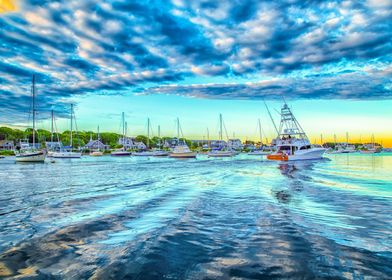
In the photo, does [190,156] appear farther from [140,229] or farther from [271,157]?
[140,229]

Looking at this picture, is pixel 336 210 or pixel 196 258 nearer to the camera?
pixel 196 258

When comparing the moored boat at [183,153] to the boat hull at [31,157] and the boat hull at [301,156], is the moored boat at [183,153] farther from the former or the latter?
the boat hull at [31,157]

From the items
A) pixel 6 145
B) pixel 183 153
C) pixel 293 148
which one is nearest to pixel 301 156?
pixel 293 148

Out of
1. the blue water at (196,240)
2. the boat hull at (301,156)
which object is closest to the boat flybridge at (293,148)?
the boat hull at (301,156)

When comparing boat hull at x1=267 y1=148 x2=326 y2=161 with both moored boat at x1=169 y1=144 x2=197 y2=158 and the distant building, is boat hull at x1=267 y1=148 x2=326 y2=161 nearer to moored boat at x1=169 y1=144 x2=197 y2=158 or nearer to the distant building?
moored boat at x1=169 y1=144 x2=197 y2=158

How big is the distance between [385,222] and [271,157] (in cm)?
5422

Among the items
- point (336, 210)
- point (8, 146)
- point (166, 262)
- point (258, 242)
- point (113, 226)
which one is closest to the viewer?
point (166, 262)

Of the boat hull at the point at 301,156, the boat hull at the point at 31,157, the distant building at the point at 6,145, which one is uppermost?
the distant building at the point at 6,145

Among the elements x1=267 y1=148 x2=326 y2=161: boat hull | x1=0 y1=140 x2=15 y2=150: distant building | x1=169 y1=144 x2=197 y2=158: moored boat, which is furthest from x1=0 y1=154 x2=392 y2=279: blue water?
x1=0 y1=140 x2=15 y2=150: distant building

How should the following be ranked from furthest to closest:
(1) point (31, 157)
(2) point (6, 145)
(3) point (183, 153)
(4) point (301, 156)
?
(2) point (6, 145) → (3) point (183, 153) → (1) point (31, 157) → (4) point (301, 156)

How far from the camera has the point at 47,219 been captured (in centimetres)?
950

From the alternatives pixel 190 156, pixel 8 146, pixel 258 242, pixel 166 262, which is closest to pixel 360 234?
pixel 258 242

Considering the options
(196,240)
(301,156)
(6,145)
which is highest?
(6,145)

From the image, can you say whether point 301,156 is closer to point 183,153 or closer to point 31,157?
point 183,153
